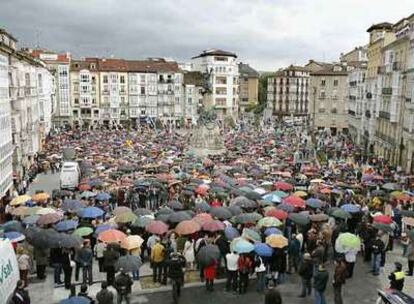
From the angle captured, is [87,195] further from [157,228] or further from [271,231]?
[271,231]

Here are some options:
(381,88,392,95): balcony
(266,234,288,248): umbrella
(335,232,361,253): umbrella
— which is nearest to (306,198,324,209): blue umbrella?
(335,232,361,253): umbrella

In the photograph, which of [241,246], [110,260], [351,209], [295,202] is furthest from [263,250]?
[295,202]

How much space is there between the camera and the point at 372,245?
18.8m

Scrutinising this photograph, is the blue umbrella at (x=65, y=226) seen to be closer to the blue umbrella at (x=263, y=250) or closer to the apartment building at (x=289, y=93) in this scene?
the blue umbrella at (x=263, y=250)

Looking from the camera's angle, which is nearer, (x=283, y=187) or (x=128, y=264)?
(x=128, y=264)

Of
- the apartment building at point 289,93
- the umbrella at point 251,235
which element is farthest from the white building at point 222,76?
the umbrella at point 251,235

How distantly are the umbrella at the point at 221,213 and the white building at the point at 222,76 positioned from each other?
107 m

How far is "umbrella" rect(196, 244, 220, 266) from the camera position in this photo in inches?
631

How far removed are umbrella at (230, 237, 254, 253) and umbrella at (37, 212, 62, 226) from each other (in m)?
7.67

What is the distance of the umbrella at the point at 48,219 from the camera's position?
786 inches

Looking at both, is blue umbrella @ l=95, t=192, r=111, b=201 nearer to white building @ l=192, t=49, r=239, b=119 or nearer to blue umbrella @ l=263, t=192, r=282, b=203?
blue umbrella @ l=263, t=192, r=282, b=203

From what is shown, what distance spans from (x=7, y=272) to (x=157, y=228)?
6.11 metres

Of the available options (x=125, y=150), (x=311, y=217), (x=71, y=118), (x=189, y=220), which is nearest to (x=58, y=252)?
(x=189, y=220)

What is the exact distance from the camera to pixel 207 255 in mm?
16031
